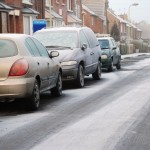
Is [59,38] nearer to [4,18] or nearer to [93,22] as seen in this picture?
[4,18]

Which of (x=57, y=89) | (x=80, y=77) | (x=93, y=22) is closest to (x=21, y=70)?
(x=57, y=89)

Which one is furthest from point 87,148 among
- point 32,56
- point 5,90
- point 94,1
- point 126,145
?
point 94,1

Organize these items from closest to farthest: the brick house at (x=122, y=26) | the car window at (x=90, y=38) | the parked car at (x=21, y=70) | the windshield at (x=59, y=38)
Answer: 1. the parked car at (x=21, y=70)
2. the windshield at (x=59, y=38)
3. the car window at (x=90, y=38)
4. the brick house at (x=122, y=26)

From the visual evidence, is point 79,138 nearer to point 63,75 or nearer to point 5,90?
point 5,90

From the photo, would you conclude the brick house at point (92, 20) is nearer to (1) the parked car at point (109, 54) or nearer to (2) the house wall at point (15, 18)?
(2) the house wall at point (15, 18)

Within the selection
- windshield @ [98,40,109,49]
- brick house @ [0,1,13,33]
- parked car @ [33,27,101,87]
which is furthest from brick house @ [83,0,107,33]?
parked car @ [33,27,101,87]

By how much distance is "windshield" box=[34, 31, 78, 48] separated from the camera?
48.0 ft

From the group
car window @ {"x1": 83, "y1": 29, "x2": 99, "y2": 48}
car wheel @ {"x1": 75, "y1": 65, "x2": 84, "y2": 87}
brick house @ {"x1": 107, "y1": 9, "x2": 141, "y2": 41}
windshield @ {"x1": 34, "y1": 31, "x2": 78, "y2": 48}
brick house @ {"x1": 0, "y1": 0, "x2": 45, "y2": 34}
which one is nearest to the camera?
car wheel @ {"x1": 75, "y1": 65, "x2": 84, "y2": 87}

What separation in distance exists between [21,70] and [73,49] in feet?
16.4

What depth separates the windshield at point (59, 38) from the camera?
14617mm

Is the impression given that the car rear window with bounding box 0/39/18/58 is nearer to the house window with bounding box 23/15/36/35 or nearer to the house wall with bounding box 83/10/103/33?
the house window with bounding box 23/15/36/35

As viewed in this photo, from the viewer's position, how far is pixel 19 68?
30.9 ft

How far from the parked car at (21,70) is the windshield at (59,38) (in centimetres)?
386

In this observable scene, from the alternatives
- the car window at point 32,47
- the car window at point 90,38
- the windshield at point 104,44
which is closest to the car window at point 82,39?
the car window at point 90,38
